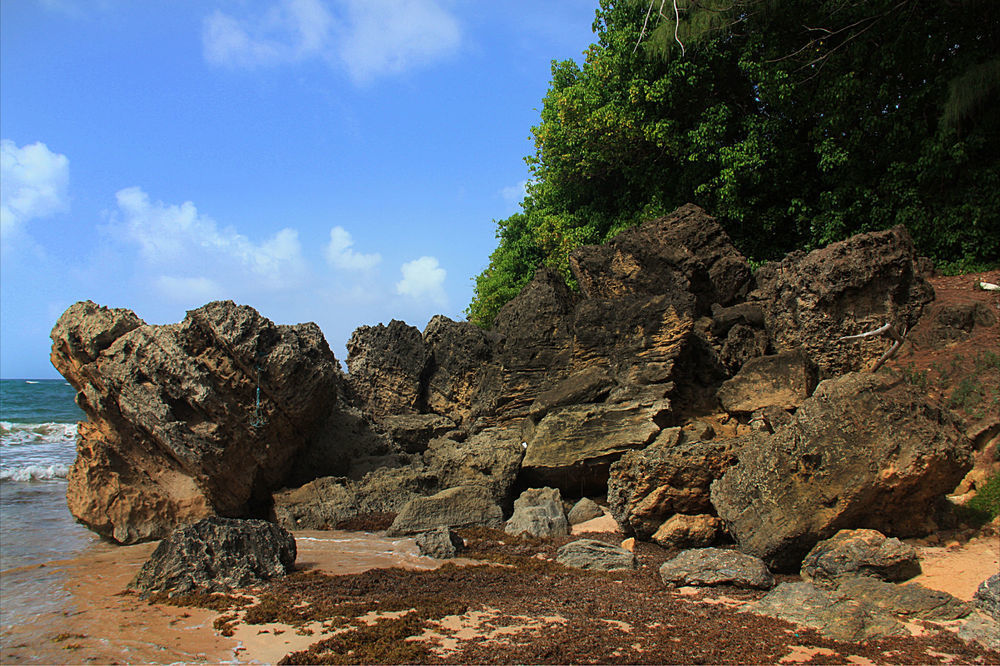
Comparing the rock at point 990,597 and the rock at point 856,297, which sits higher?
the rock at point 856,297

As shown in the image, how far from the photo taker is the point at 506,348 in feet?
42.8

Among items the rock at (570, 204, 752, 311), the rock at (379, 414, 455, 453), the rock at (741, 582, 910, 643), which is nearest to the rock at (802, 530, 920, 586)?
the rock at (741, 582, 910, 643)

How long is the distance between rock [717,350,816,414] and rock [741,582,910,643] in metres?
4.18

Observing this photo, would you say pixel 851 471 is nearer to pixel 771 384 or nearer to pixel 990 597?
pixel 990 597

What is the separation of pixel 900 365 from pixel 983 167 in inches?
310

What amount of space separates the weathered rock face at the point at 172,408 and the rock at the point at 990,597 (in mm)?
9115

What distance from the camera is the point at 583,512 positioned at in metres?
9.80

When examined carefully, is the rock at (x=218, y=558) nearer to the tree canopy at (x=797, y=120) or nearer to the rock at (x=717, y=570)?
the rock at (x=717, y=570)

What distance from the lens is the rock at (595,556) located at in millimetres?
7508

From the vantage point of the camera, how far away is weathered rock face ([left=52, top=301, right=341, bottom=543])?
10078 mm

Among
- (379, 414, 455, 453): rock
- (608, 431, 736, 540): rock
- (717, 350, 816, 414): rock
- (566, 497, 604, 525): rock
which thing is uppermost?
(717, 350, 816, 414): rock

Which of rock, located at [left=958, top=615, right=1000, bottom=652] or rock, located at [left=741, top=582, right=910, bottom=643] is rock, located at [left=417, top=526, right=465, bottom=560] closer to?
rock, located at [left=741, top=582, right=910, bottom=643]

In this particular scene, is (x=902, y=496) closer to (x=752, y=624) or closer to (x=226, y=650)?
(x=752, y=624)

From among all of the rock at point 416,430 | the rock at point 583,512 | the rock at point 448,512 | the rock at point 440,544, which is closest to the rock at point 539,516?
the rock at point 583,512
